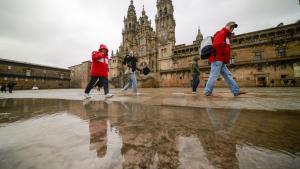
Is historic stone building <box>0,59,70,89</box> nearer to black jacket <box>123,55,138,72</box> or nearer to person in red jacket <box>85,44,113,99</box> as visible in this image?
black jacket <box>123,55,138,72</box>

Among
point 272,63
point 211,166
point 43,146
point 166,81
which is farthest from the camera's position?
point 166,81

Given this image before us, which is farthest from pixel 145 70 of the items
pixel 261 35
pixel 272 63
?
pixel 261 35

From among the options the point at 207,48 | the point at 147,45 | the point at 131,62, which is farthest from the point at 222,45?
the point at 147,45

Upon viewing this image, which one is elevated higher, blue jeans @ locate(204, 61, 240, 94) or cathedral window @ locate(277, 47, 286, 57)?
cathedral window @ locate(277, 47, 286, 57)

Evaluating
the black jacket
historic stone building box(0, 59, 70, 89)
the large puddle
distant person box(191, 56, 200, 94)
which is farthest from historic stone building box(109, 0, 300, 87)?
historic stone building box(0, 59, 70, 89)

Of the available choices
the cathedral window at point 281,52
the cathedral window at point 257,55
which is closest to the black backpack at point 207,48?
the cathedral window at point 257,55

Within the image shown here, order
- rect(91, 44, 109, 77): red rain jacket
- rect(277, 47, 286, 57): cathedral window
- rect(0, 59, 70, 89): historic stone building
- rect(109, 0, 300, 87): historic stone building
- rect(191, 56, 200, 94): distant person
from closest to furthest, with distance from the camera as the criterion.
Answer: rect(91, 44, 109, 77): red rain jacket → rect(191, 56, 200, 94): distant person → rect(109, 0, 300, 87): historic stone building → rect(277, 47, 286, 57): cathedral window → rect(0, 59, 70, 89): historic stone building

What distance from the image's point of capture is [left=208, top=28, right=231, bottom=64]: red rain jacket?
3.49 meters

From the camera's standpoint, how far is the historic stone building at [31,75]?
102ft

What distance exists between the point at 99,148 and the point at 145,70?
17.9 ft

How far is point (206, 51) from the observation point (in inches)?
142

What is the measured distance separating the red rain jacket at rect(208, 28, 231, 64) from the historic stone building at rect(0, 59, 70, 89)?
43.0 metres

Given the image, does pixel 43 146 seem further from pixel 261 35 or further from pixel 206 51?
pixel 261 35

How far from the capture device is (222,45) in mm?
3512
